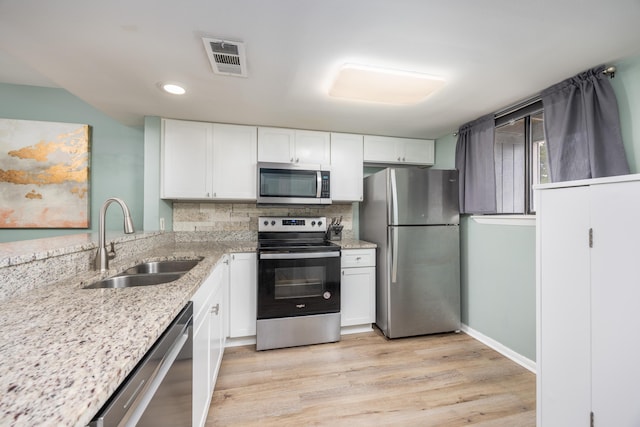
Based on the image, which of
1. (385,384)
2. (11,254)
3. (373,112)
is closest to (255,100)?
(373,112)

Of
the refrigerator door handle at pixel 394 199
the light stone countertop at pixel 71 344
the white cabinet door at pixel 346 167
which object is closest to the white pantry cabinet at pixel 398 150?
the white cabinet door at pixel 346 167

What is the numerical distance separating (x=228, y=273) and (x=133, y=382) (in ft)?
5.69

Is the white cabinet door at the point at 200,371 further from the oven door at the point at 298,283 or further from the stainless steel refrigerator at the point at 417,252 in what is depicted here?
the stainless steel refrigerator at the point at 417,252

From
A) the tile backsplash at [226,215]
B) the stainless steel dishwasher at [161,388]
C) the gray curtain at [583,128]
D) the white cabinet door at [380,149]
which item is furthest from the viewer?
the white cabinet door at [380,149]

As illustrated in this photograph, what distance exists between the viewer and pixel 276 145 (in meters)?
2.68

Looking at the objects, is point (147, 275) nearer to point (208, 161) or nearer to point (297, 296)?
point (297, 296)

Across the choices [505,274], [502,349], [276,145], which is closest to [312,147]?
[276,145]

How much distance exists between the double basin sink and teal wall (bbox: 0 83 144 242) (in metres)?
1.49

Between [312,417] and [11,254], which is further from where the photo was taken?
[312,417]

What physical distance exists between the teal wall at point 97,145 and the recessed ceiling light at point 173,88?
1330mm

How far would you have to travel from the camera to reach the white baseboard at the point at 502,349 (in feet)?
6.65

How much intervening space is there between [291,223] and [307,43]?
1819 millimetres

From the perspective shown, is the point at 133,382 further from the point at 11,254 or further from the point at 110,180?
the point at 110,180

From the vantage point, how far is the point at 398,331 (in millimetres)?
2449
